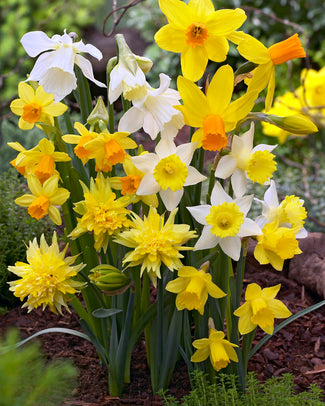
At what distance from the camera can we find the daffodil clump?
1.06 meters

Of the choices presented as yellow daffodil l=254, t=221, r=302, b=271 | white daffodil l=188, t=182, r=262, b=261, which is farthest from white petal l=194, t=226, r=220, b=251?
yellow daffodil l=254, t=221, r=302, b=271

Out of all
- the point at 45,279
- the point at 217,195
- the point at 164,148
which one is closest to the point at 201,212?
the point at 217,195

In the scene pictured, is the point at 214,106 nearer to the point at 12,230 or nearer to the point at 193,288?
the point at 193,288

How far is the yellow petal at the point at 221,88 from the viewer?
106 cm

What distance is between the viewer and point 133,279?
127 centimetres

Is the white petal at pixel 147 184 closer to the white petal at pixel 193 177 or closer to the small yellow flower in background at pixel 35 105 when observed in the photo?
the white petal at pixel 193 177

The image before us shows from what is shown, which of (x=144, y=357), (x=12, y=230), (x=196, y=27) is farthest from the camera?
(x=12, y=230)

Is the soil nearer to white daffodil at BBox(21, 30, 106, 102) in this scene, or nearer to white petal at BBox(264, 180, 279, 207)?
white petal at BBox(264, 180, 279, 207)

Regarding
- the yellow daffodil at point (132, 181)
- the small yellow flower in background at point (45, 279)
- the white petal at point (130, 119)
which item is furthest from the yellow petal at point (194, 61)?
the small yellow flower in background at point (45, 279)

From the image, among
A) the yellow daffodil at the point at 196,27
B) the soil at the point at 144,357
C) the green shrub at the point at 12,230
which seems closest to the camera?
the yellow daffodil at the point at 196,27

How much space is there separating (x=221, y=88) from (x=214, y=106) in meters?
0.04

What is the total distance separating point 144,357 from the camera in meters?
1.51

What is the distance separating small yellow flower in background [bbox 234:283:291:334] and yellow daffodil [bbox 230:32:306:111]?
48 cm

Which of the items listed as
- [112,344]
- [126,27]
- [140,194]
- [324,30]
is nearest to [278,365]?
[112,344]
